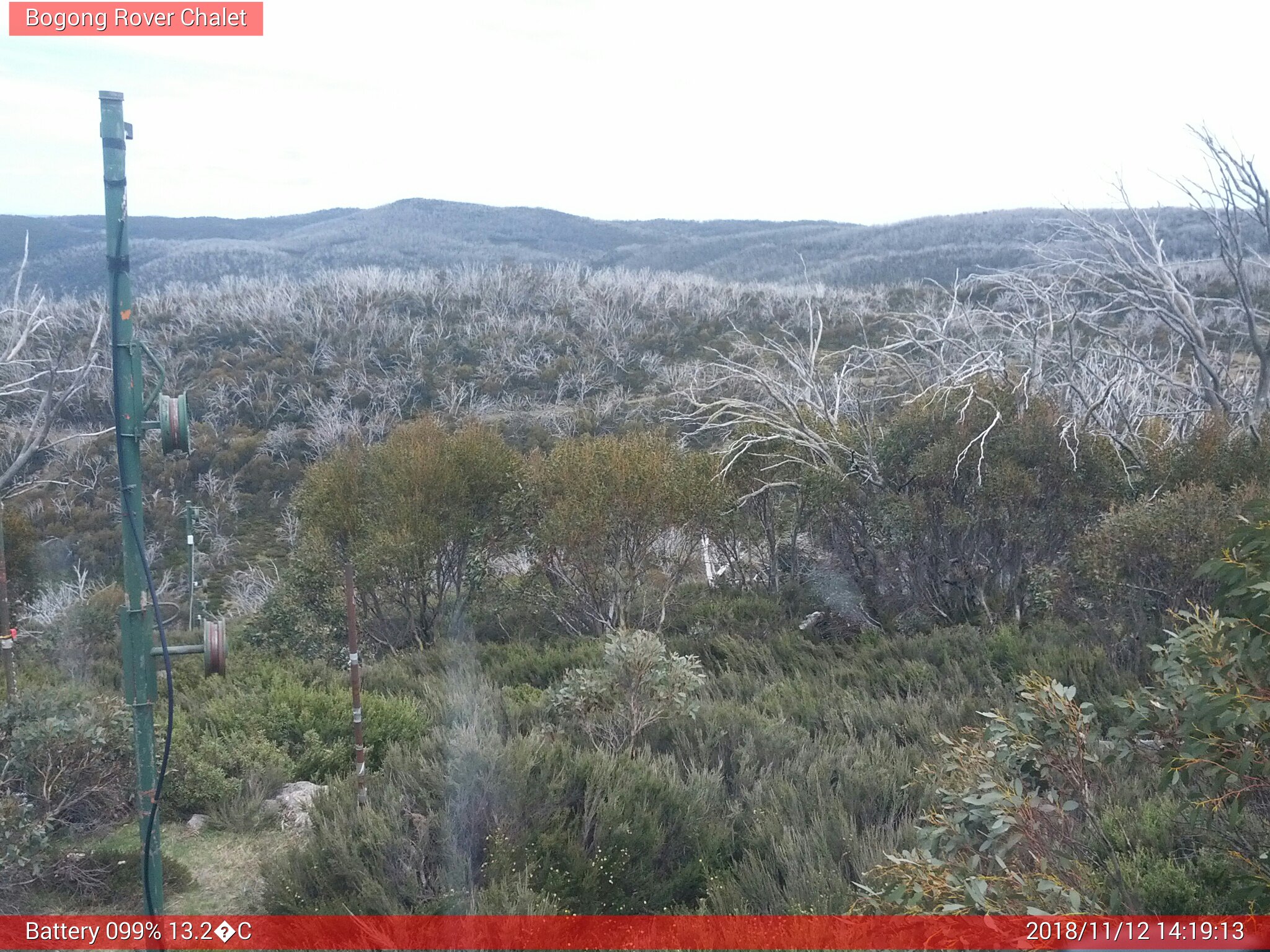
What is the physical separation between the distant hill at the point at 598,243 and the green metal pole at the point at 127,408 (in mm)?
26172

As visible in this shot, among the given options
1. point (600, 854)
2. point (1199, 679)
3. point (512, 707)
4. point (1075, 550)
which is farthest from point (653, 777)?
point (1075, 550)

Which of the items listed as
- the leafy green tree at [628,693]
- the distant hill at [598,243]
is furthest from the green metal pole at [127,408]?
the distant hill at [598,243]

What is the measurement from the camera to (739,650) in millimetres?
9141

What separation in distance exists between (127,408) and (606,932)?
108 inches

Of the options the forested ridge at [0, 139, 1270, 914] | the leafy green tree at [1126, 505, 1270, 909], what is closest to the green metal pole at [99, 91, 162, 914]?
the forested ridge at [0, 139, 1270, 914]

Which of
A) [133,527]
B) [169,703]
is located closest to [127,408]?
[133,527]

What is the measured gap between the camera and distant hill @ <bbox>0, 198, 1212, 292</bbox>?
1545 inches

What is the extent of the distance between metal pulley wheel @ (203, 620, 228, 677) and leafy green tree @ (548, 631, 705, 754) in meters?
3.11

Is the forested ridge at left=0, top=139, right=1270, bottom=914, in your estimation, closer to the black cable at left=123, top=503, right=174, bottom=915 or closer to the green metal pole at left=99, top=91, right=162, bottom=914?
the green metal pole at left=99, top=91, right=162, bottom=914

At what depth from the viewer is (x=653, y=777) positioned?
4773mm

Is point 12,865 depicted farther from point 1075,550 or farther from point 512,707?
point 1075,550

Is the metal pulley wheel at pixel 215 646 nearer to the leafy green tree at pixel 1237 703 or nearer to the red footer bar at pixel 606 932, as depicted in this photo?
the red footer bar at pixel 606 932

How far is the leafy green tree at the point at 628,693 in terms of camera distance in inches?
236

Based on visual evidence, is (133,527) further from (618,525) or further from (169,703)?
(618,525)
